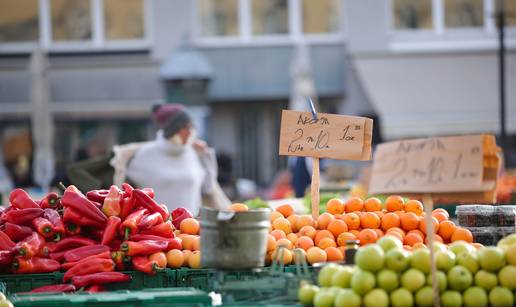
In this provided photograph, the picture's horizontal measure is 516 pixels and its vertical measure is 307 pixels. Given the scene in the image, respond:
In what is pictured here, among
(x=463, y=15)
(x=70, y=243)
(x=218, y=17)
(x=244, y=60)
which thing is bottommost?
(x=70, y=243)

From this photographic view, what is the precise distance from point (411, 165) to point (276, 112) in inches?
766

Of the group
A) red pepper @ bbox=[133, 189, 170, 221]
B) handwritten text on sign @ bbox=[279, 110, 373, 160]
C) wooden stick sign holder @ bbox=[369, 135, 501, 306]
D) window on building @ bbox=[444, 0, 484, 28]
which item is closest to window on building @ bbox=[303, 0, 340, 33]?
window on building @ bbox=[444, 0, 484, 28]

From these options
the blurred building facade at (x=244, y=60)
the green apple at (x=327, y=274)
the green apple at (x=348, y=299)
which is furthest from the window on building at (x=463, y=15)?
the green apple at (x=348, y=299)

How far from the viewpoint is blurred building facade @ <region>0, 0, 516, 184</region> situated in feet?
77.5

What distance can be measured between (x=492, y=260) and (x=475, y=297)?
0.70ft

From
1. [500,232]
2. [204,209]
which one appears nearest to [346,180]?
[500,232]

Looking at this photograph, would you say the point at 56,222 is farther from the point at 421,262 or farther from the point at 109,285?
the point at 421,262

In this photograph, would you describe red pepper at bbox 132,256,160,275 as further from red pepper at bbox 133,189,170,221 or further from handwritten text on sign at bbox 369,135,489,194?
handwritten text on sign at bbox 369,135,489,194

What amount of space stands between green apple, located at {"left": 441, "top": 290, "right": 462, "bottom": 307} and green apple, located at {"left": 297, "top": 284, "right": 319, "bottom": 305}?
550 millimetres

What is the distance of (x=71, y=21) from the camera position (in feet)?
81.3

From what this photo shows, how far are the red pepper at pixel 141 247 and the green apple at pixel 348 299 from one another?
162 cm

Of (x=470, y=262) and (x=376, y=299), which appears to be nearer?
(x=376, y=299)

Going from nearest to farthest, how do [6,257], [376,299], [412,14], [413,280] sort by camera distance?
1. [376,299]
2. [413,280]
3. [6,257]
4. [412,14]

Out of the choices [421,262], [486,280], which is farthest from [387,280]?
[486,280]
